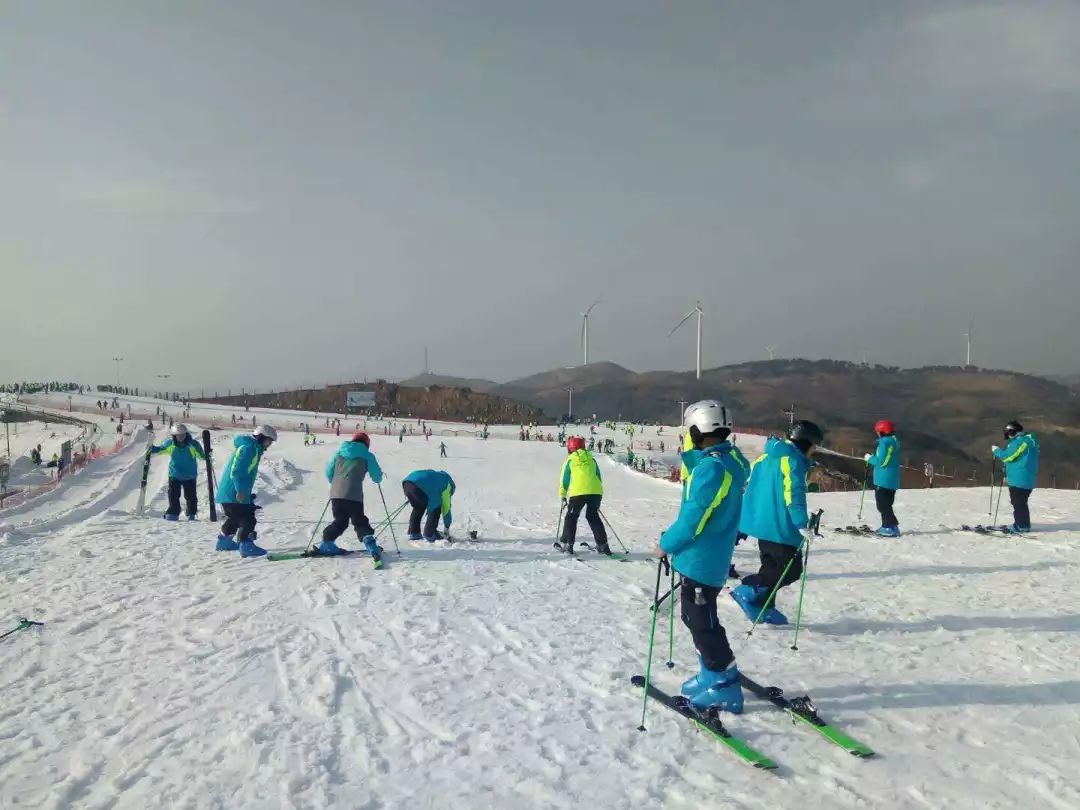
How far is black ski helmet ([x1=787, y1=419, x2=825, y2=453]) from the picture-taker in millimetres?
6898

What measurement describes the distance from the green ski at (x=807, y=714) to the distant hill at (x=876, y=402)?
6208 cm

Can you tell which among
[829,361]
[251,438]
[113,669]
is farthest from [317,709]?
[829,361]

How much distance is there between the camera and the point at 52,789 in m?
4.05

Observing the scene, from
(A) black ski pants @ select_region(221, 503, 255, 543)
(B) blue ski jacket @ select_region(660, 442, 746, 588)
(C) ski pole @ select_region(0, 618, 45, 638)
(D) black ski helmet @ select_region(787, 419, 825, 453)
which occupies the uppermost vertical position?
(D) black ski helmet @ select_region(787, 419, 825, 453)

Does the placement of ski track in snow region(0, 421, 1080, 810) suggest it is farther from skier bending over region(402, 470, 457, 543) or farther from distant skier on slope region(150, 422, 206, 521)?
distant skier on slope region(150, 422, 206, 521)

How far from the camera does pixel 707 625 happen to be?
16.2ft

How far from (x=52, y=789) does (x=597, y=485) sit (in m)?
7.62

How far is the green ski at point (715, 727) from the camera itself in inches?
167

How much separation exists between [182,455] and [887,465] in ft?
43.5

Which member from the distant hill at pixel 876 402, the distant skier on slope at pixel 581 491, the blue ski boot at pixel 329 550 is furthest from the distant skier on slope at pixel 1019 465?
the distant hill at pixel 876 402

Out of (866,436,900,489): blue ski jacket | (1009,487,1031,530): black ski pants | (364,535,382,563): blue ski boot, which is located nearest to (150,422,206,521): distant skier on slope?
(364,535,382,563): blue ski boot

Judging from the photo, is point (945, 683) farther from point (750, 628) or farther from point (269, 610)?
point (269, 610)

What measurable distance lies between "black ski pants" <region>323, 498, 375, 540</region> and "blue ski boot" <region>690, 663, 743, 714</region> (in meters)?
5.95

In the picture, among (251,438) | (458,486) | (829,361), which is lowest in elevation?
(458,486)
